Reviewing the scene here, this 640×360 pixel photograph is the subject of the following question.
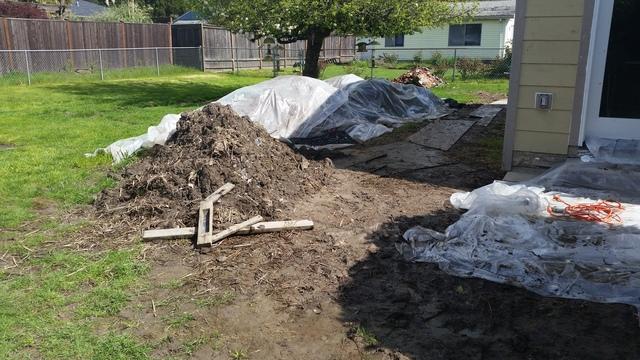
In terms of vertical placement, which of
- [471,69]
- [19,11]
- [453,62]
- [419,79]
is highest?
[19,11]

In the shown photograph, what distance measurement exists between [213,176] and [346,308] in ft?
8.09

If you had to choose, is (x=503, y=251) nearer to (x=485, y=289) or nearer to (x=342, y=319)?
(x=485, y=289)

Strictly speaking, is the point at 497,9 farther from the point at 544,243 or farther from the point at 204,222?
the point at 204,222

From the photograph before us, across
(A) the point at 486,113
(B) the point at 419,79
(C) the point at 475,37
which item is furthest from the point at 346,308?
(C) the point at 475,37

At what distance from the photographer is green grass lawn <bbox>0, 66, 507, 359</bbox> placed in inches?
122

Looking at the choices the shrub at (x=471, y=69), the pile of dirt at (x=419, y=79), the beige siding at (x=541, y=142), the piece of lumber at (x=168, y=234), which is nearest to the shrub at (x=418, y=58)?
the shrub at (x=471, y=69)

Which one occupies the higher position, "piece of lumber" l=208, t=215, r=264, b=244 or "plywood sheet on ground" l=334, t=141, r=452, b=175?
"plywood sheet on ground" l=334, t=141, r=452, b=175

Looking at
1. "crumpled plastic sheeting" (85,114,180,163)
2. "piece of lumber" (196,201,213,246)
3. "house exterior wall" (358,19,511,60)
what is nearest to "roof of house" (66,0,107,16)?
"house exterior wall" (358,19,511,60)

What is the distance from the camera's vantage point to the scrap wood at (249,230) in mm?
4555

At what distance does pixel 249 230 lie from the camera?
15.2ft

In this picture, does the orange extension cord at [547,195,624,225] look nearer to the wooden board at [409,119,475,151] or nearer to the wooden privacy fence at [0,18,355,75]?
the wooden board at [409,119,475,151]

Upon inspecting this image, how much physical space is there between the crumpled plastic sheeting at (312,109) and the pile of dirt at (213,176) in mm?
2713

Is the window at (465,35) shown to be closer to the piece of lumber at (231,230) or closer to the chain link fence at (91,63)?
the chain link fence at (91,63)

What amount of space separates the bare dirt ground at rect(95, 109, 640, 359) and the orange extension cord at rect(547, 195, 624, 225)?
950mm
